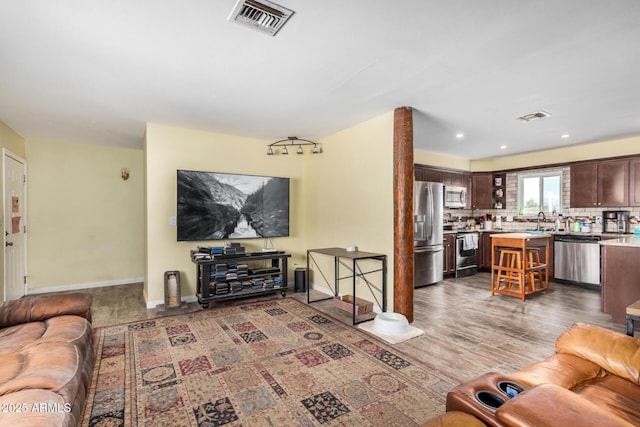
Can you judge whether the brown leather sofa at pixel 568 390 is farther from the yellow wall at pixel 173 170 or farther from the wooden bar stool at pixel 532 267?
the yellow wall at pixel 173 170

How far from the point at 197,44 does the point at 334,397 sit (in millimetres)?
2669

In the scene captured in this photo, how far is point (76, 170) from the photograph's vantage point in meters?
5.45

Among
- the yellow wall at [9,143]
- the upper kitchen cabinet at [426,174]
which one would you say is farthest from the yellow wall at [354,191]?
the yellow wall at [9,143]

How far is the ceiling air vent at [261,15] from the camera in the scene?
6.10 ft

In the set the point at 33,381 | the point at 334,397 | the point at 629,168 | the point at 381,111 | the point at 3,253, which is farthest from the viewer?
the point at 629,168

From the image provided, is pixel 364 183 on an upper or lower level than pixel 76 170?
lower

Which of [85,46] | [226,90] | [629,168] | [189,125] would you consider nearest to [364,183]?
[226,90]

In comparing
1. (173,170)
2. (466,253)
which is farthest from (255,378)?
(466,253)

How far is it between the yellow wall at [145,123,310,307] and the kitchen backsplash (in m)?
4.54

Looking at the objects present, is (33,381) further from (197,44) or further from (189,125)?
(189,125)

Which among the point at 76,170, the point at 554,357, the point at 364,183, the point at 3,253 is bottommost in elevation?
the point at 554,357

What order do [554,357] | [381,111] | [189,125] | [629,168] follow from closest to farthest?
1. [554,357]
2. [381,111]
3. [189,125]
4. [629,168]

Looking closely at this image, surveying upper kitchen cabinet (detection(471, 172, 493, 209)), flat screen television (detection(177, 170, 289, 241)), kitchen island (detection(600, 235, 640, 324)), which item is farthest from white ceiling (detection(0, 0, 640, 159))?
upper kitchen cabinet (detection(471, 172, 493, 209))

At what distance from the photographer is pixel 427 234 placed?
558 cm
